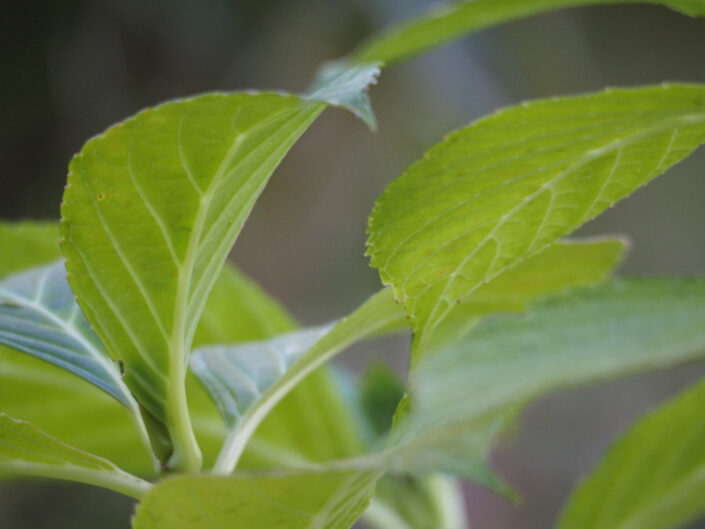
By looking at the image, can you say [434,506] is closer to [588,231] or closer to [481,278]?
[481,278]

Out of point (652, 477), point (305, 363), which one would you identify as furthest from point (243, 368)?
point (652, 477)

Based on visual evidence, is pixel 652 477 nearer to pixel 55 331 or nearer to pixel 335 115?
pixel 55 331

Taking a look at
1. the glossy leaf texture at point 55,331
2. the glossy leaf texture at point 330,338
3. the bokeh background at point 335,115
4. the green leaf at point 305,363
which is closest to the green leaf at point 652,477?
the glossy leaf texture at point 330,338

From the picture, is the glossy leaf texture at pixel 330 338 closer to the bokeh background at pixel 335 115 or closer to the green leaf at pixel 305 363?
the green leaf at pixel 305 363

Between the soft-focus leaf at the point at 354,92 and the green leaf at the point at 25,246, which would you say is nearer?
the soft-focus leaf at the point at 354,92

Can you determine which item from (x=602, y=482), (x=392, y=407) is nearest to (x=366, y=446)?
(x=392, y=407)

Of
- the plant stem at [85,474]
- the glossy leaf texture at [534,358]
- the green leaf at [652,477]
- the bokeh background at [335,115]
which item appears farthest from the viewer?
the bokeh background at [335,115]

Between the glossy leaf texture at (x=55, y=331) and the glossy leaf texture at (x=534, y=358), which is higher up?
the glossy leaf texture at (x=55, y=331)
